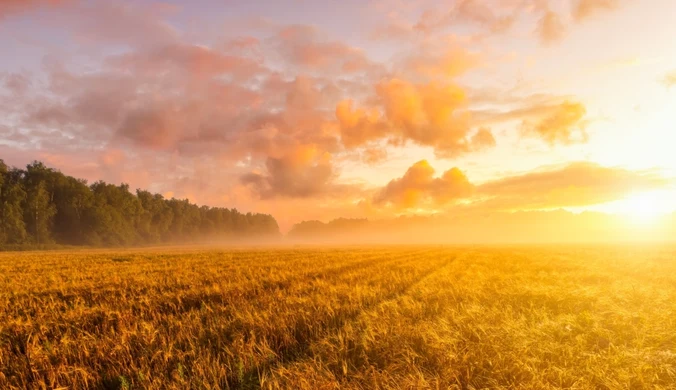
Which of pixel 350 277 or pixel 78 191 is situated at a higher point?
pixel 78 191

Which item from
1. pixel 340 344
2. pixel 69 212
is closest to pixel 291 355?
pixel 340 344

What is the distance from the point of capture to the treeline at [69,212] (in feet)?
240

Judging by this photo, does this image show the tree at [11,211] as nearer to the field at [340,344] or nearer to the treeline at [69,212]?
the treeline at [69,212]

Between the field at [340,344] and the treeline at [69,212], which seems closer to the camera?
the field at [340,344]

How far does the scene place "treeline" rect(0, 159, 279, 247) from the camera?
7325 cm

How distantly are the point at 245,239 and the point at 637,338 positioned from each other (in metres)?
201

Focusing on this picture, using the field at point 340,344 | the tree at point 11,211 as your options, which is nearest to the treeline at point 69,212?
the tree at point 11,211

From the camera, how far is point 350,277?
15234 mm

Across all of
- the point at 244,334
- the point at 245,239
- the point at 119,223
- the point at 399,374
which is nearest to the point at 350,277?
the point at 244,334

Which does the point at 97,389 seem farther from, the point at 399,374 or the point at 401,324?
the point at 401,324

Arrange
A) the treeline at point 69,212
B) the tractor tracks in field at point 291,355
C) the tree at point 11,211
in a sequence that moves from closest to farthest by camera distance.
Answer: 1. the tractor tracks in field at point 291,355
2. the tree at point 11,211
3. the treeline at point 69,212

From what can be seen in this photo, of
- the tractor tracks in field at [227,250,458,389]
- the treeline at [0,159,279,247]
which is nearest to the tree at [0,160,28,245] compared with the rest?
the treeline at [0,159,279,247]

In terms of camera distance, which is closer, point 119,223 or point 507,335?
point 507,335

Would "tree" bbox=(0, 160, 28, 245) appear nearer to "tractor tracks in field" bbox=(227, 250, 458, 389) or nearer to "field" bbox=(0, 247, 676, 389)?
"field" bbox=(0, 247, 676, 389)
